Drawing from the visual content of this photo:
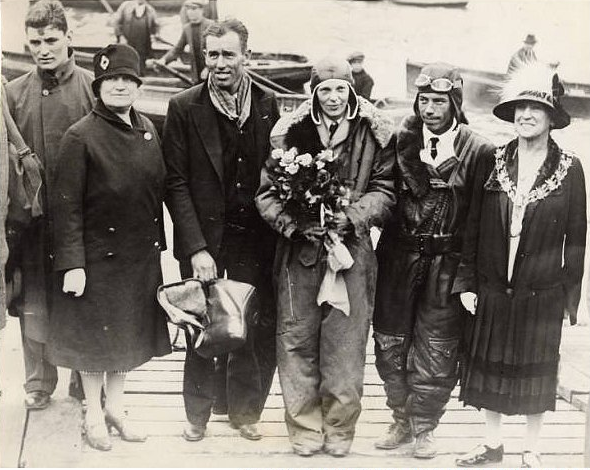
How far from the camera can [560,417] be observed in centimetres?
520

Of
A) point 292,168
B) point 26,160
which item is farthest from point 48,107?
point 292,168

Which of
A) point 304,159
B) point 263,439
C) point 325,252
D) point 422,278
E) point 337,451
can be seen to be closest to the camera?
point 304,159

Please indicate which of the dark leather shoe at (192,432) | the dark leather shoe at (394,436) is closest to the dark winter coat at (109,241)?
the dark leather shoe at (192,432)

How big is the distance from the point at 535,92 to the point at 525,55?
0.35 m

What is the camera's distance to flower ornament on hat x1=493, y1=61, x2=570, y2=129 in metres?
4.78

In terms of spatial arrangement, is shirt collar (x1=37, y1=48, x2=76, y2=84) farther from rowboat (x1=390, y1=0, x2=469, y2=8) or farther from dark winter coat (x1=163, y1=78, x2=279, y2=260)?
rowboat (x1=390, y1=0, x2=469, y2=8)

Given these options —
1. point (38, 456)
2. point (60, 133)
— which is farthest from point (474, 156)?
point (38, 456)

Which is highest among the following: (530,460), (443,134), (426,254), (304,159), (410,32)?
(410,32)

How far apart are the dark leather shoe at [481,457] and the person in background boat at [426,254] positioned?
0.22m

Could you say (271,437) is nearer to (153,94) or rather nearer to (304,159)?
(304,159)

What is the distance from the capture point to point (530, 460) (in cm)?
505

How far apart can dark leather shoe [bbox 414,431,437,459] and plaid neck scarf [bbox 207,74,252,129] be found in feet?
7.03

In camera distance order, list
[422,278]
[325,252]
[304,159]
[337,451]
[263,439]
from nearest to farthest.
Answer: [304,159] < [325,252] < [422,278] < [337,451] < [263,439]

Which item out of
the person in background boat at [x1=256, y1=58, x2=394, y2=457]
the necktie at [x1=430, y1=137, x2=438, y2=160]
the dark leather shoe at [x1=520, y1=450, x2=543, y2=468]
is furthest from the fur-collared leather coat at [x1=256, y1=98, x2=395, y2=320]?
the dark leather shoe at [x1=520, y1=450, x2=543, y2=468]
